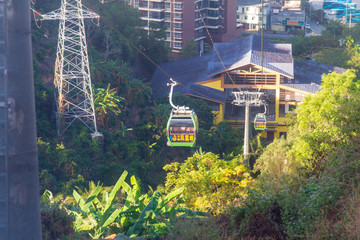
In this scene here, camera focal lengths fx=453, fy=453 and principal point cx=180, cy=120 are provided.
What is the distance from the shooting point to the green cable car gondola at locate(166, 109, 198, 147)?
626 inches

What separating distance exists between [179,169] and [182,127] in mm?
8264

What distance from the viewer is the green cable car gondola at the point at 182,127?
1589 cm

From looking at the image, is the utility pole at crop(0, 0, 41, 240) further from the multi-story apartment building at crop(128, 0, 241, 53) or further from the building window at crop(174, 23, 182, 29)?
the building window at crop(174, 23, 182, 29)

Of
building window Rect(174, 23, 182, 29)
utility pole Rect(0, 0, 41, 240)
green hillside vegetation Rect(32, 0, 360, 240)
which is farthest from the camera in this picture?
building window Rect(174, 23, 182, 29)

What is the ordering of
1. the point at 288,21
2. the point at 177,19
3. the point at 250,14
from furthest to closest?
the point at 250,14 < the point at 288,21 < the point at 177,19

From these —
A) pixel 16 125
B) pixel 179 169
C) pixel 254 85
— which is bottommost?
pixel 179 169

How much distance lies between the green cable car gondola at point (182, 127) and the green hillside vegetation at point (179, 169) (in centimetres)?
225

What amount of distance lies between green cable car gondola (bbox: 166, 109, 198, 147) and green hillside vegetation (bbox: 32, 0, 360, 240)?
2247 mm

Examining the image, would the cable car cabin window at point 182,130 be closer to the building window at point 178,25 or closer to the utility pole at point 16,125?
the utility pole at point 16,125

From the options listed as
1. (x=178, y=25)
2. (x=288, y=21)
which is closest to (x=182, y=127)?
(x=178, y=25)

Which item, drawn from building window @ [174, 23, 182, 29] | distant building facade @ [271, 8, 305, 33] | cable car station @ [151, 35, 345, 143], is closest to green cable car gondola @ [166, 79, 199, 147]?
cable car station @ [151, 35, 345, 143]

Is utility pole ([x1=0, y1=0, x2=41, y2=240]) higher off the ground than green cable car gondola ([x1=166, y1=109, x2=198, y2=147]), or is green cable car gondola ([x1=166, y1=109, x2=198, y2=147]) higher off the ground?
utility pole ([x1=0, y1=0, x2=41, y2=240])

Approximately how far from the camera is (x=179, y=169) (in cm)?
2397

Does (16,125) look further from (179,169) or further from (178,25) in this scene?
(178,25)
